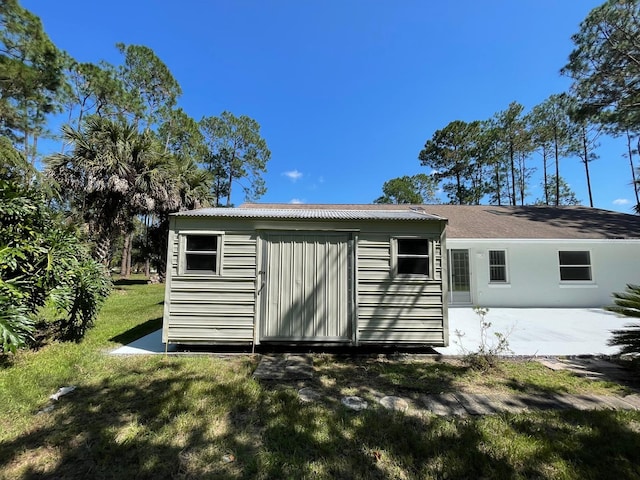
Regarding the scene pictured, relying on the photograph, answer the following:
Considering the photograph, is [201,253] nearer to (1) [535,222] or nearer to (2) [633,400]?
(2) [633,400]

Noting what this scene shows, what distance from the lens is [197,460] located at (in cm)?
232

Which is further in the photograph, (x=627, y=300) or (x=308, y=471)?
(x=627, y=300)

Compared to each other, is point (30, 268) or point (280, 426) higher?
point (30, 268)

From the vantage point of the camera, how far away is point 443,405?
10.8ft

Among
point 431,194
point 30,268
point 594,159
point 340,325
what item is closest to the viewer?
point 30,268

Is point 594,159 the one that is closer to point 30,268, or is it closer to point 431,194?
point 431,194

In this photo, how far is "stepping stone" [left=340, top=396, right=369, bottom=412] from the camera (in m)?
3.22

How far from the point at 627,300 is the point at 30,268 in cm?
900

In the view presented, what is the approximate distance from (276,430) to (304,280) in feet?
8.72

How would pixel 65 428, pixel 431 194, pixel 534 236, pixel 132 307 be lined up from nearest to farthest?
pixel 65 428, pixel 132 307, pixel 534 236, pixel 431 194

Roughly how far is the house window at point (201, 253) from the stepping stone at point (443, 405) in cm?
379

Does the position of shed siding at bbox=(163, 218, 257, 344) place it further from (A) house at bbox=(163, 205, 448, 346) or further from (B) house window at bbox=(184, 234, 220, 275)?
(B) house window at bbox=(184, 234, 220, 275)

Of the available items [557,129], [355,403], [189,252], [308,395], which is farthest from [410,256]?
[557,129]

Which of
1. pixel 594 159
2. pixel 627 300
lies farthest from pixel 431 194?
pixel 627 300
